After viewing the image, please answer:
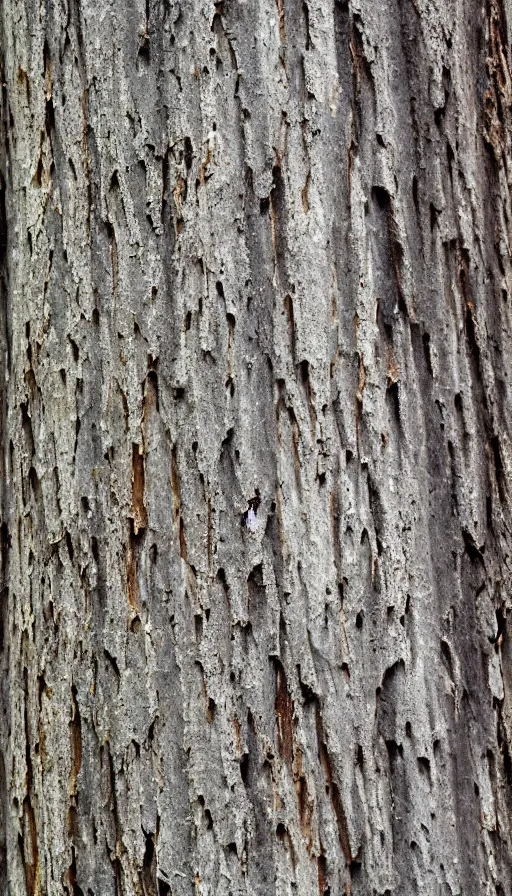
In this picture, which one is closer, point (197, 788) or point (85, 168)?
point (197, 788)

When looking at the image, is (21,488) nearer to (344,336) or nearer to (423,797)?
(344,336)

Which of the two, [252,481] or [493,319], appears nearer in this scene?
[252,481]

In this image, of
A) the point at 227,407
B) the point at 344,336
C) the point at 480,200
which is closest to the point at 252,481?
the point at 227,407

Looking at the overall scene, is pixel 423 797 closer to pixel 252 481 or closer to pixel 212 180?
pixel 252 481

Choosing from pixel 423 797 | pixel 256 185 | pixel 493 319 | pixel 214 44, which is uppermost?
pixel 214 44

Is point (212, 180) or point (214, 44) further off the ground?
point (214, 44)

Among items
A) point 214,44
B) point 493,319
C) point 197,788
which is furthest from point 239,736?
point 214,44
